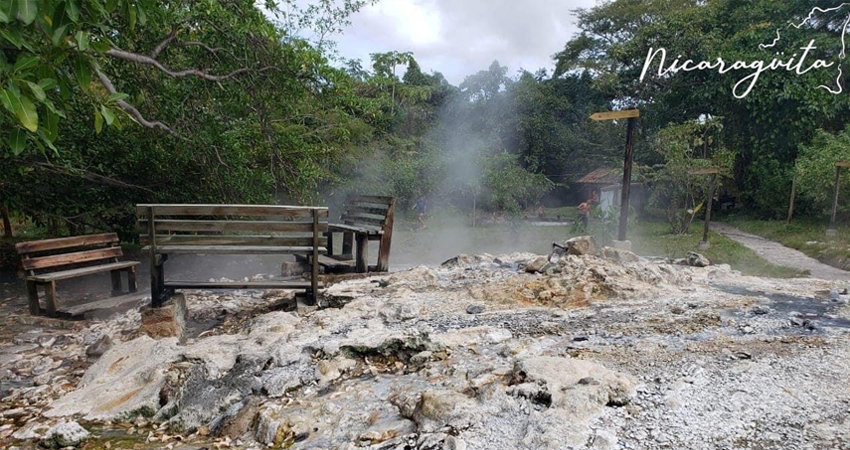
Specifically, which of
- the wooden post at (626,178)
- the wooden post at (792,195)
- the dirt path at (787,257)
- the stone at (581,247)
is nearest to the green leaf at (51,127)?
the stone at (581,247)

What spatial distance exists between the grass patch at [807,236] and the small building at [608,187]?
132 inches

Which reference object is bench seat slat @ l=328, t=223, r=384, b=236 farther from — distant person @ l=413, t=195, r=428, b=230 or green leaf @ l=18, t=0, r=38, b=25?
distant person @ l=413, t=195, r=428, b=230

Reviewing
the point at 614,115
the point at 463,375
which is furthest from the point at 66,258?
the point at 614,115

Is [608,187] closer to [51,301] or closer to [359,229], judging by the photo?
[359,229]

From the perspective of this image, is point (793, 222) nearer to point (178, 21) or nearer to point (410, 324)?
point (410, 324)

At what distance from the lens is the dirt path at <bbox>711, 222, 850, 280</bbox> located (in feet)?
27.8

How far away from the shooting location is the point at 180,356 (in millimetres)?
3668

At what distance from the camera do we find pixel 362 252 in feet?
21.5

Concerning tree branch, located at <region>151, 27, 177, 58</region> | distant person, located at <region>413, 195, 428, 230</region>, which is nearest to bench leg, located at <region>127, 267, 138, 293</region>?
tree branch, located at <region>151, 27, 177, 58</region>

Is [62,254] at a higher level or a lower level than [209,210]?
lower

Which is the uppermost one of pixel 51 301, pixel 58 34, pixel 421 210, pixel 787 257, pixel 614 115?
pixel 614 115

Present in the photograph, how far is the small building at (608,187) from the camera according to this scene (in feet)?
53.9

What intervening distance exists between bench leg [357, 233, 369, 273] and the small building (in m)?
10.3

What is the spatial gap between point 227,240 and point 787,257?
1092 centimetres
